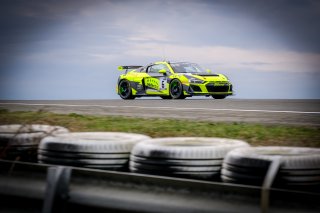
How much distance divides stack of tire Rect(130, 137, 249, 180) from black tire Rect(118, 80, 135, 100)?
52.7 ft

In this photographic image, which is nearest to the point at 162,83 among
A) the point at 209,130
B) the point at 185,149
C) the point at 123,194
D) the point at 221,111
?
the point at 221,111

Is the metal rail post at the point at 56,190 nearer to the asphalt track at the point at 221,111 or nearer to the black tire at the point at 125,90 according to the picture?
the asphalt track at the point at 221,111

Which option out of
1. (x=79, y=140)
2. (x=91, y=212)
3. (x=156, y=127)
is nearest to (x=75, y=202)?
(x=91, y=212)

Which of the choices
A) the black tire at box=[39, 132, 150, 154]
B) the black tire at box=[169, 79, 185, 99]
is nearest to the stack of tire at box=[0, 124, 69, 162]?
the black tire at box=[39, 132, 150, 154]

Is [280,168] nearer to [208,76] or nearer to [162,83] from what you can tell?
[208,76]

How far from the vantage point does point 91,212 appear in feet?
10.7

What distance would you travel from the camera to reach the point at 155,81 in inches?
720

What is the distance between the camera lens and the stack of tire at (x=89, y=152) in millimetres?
3719

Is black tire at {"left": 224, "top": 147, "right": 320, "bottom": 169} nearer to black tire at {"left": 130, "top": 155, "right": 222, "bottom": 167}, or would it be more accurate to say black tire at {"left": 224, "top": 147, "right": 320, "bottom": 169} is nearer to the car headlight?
black tire at {"left": 130, "top": 155, "right": 222, "bottom": 167}

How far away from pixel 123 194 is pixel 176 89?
1445cm

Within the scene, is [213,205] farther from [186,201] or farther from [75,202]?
[75,202]

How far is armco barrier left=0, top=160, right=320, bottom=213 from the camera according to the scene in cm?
273

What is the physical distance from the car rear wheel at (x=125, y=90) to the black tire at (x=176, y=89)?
8.03ft

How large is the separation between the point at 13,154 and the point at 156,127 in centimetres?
226
